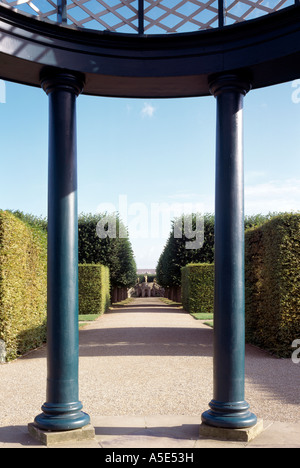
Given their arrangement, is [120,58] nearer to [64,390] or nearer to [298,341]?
[64,390]

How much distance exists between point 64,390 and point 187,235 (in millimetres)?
29786

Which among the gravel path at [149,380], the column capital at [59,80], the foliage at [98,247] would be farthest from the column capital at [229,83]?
the foliage at [98,247]

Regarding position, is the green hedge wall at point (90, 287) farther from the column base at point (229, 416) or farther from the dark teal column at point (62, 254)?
the column base at point (229, 416)

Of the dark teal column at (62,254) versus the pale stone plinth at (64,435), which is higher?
the dark teal column at (62,254)

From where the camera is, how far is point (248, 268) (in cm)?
1420

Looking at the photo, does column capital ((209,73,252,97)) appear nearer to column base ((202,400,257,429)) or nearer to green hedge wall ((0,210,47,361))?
column base ((202,400,257,429))

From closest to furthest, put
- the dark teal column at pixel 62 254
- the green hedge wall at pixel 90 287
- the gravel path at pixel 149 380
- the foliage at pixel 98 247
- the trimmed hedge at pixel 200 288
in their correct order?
the dark teal column at pixel 62 254, the gravel path at pixel 149 380, the green hedge wall at pixel 90 287, the trimmed hedge at pixel 200 288, the foliage at pixel 98 247

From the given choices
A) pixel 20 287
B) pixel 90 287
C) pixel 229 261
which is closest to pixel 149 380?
pixel 20 287

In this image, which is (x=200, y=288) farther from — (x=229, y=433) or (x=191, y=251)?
(x=229, y=433)

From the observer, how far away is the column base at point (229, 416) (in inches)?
182

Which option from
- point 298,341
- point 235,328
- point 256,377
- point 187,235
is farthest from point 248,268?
point 187,235

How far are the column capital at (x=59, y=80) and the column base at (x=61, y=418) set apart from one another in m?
3.24

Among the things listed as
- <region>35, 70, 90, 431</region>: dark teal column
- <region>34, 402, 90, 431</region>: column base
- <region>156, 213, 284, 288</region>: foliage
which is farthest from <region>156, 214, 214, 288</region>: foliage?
<region>34, 402, 90, 431</region>: column base

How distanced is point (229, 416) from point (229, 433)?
15 centimetres
